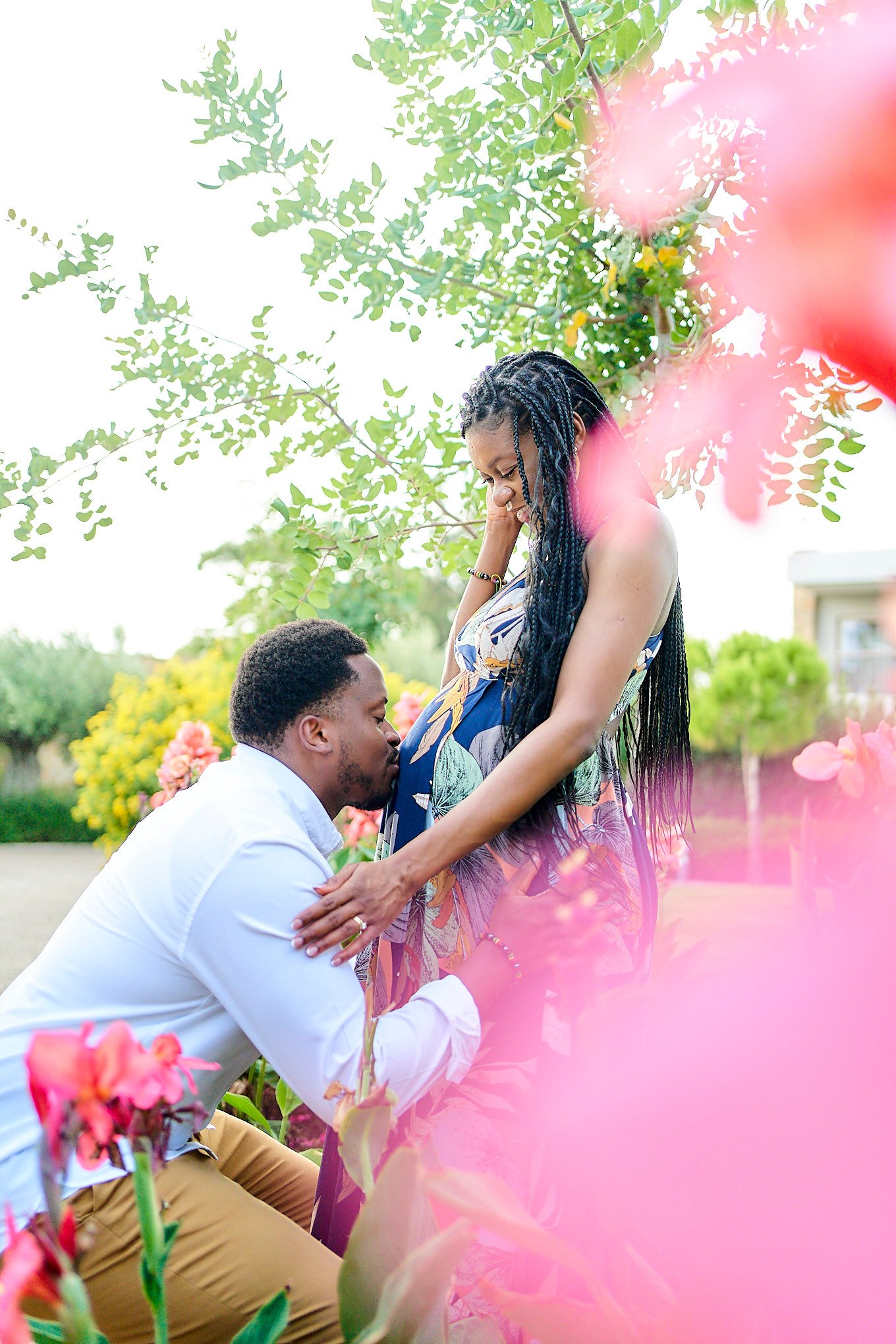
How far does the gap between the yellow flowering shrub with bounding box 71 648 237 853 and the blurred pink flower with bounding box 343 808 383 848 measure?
12.0ft

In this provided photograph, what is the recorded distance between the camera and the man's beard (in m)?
2.01

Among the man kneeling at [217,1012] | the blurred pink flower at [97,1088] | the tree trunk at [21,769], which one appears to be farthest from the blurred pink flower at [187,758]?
the tree trunk at [21,769]

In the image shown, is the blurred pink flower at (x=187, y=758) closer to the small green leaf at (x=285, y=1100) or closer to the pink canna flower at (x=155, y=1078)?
the small green leaf at (x=285, y=1100)

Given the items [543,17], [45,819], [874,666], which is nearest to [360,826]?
[543,17]

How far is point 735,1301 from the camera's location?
1.29 feet

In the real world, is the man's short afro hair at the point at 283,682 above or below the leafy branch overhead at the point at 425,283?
below

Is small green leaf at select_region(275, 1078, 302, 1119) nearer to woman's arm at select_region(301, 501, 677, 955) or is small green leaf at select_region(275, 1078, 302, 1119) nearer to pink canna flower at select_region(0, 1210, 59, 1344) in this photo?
woman's arm at select_region(301, 501, 677, 955)

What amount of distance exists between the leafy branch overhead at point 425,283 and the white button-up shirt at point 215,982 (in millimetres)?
1068

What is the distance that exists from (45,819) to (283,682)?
590 inches

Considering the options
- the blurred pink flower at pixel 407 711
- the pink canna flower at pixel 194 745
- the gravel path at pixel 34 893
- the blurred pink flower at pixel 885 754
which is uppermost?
the blurred pink flower at pixel 885 754

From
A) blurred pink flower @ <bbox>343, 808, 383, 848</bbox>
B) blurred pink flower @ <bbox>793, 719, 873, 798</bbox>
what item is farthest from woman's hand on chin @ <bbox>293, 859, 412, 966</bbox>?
blurred pink flower @ <bbox>343, 808, 383, 848</bbox>

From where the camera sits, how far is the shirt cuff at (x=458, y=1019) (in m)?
1.56

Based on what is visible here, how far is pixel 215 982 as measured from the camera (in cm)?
161

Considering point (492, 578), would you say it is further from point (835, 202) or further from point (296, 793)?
point (835, 202)
